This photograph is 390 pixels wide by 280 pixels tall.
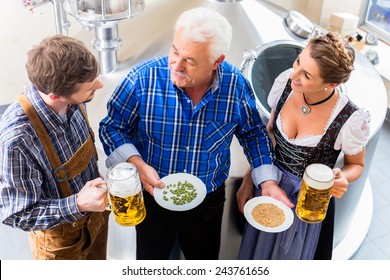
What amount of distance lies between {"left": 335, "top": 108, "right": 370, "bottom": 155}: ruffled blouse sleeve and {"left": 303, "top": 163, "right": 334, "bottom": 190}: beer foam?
6.0 inches

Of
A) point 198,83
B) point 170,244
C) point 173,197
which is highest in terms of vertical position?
point 198,83

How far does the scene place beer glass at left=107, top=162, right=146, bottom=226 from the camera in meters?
1.71

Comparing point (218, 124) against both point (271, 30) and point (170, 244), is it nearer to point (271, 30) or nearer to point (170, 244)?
point (170, 244)

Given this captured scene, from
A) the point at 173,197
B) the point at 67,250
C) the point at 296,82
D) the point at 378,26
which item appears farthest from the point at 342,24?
the point at 67,250

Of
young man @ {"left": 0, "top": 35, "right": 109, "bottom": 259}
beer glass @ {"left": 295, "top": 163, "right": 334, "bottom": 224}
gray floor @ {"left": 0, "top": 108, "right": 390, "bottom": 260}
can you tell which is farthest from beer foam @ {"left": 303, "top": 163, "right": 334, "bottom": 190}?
gray floor @ {"left": 0, "top": 108, "right": 390, "bottom": 260}

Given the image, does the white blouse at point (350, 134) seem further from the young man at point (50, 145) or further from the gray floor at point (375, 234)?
the gray floor at point (375, 234)

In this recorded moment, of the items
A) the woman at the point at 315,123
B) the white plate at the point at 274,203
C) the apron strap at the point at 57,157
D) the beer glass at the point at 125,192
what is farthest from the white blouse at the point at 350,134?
the apron strap at the point at 57,157

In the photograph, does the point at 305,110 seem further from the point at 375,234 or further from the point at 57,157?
the point at 375,234

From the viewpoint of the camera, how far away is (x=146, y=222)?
2205mm

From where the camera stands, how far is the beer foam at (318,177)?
1.78m

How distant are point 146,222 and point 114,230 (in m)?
0.56

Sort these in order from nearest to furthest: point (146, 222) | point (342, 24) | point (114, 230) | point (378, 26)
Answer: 1. point (146, 222)
2. point (114, 230)
3. point (342, 24)
4. point (378, 26)

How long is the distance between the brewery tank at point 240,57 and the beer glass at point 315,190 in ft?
1.87

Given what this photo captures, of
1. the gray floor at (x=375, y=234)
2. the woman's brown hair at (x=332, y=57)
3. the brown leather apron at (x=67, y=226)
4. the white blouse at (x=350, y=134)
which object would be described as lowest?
the gray floor at (x=375, y=234)
